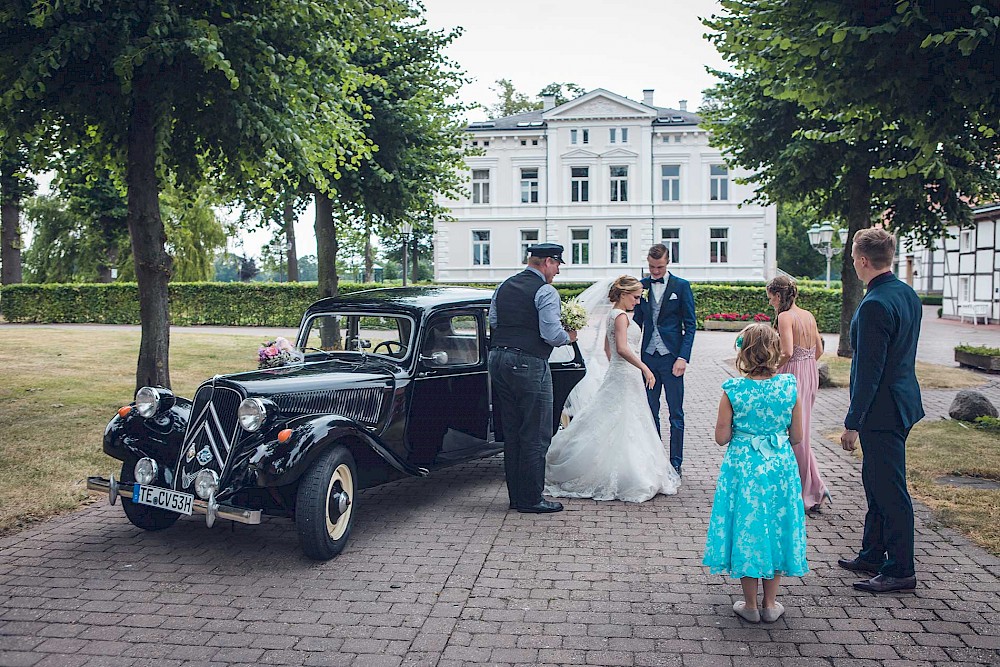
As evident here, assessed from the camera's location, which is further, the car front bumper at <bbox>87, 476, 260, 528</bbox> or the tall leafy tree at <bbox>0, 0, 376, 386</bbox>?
the tall leafy tree at <bbox>0, 0, 376, 386</bbox>

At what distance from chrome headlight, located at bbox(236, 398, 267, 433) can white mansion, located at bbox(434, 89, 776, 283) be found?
43.9 metres

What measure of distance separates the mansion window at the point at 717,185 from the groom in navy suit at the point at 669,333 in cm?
4388

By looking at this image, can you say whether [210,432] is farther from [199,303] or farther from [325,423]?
[199,303]

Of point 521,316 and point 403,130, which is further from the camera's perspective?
point 403,130

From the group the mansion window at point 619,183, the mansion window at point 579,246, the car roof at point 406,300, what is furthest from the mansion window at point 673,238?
the car roof at point 406,300

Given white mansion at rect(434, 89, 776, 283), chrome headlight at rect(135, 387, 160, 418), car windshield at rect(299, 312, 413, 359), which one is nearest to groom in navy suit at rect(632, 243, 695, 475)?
car windshield at rect(299, 312, 413, 359)

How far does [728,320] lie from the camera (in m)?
→ 35.3

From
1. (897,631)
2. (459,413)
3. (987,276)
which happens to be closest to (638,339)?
(459,413)

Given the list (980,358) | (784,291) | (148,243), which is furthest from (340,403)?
(980,358)

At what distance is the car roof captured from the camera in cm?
727

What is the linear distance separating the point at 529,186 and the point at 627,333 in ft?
146

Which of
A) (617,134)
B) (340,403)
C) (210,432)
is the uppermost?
(617,134)

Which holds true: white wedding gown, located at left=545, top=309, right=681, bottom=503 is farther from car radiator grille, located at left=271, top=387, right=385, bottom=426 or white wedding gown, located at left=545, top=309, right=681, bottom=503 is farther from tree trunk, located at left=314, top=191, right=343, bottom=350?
tree trunk, located at left=314, top=191, right=343, bottom=350

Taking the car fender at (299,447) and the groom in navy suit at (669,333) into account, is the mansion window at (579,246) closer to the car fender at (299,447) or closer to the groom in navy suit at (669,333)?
the groom in navy suit at (669,333)
